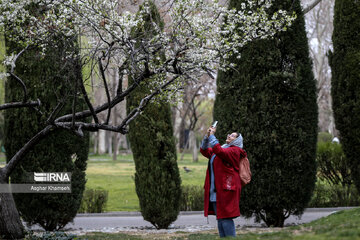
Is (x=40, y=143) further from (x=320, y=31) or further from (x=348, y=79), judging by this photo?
(x=320, y=31)

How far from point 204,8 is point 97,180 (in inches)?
629

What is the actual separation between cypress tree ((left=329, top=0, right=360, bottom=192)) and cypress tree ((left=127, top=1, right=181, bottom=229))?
3.84 meters

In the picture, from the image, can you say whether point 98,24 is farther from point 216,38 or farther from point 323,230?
point 323,230

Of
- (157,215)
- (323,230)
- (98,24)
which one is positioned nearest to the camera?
(323,230)

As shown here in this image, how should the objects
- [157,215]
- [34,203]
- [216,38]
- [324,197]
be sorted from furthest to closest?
[324,197] < [157,215] < [34,203] < [216,38]

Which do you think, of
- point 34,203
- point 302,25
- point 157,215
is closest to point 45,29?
point 34,203

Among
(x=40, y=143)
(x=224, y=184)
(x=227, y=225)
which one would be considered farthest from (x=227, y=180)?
(x=40, y=143)

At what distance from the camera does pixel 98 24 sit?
242 inches

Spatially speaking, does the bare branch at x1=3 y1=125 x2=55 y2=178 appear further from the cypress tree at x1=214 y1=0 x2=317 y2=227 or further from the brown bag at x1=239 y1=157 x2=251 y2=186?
the cypress tree at x1=214 y1=0 x2=317 y2=227

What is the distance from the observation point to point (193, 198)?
11906 millimetres

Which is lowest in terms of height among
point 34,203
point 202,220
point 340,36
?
point 202,220

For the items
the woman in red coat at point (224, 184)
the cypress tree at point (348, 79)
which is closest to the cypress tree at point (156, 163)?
the woman in red coat at point (224, 184)

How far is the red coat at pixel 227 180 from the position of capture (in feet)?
18.0

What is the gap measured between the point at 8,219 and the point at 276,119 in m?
5.46
